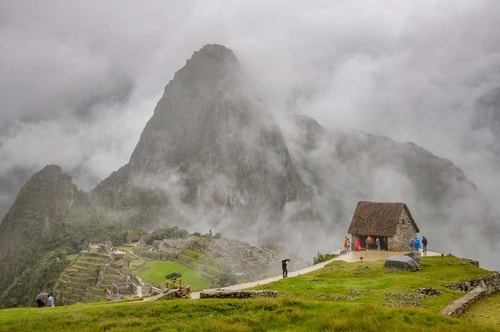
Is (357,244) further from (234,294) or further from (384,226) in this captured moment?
(234,294)

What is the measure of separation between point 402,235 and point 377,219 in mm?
2805

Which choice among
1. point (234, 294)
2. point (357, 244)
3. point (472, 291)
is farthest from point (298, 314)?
point (357, 244)

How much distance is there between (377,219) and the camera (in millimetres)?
42750

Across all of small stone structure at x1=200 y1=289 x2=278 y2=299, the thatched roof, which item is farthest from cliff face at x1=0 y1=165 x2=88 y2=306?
small stone structure at x1=200 y1=289 x2=278 y2=299

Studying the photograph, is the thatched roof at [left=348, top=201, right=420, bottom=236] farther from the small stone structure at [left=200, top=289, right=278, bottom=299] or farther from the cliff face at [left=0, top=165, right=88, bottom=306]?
the cliff face at [left=0, top=165, right=88, bottom=306]

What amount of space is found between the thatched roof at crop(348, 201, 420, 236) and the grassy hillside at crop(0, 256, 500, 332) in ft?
65.1

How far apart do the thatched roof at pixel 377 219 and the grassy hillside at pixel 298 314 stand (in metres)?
19.8

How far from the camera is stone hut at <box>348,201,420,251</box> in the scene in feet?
135

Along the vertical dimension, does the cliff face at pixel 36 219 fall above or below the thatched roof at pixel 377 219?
above

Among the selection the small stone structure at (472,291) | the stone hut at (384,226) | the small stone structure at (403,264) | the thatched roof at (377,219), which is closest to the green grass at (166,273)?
the thatched roof at (377,219)

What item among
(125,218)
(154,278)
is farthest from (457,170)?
(154,278)

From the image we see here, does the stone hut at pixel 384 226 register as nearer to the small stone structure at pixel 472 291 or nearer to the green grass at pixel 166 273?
the small stone structure at pixel 472 291

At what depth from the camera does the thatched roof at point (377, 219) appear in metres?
41.5

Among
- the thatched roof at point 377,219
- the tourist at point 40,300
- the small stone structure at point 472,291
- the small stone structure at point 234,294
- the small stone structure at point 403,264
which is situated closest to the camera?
the small stone structure at point 472,291
